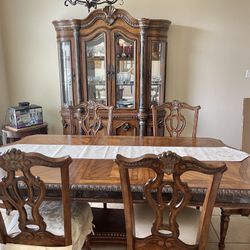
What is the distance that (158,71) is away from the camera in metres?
3.26

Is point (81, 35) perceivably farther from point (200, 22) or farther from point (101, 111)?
point (200, 22)

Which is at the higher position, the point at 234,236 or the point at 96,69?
the point at 96,69

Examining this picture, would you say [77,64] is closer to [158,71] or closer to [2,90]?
[158,71]

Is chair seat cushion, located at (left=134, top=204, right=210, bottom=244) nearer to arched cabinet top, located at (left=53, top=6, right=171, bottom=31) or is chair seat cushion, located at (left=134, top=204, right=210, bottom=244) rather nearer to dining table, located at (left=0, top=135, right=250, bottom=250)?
dining table, located at (left=0, top=135, right=250, bottom=250)

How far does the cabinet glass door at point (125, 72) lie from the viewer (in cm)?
311

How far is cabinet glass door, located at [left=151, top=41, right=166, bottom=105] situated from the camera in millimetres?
3162

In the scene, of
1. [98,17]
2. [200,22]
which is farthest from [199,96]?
[98,17]

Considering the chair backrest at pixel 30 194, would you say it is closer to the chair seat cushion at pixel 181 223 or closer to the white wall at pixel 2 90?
the chair seat cushion at pixel 181 223

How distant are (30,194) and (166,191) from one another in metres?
0.64

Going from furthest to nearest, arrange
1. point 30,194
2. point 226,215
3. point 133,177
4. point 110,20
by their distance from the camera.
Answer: point 110,20
point 226,215
point 133,177
point 30,194

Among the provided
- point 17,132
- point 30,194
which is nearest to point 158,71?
point 17,132

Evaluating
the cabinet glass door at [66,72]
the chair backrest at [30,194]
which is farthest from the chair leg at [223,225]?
the cabinet glass door at [66,72]

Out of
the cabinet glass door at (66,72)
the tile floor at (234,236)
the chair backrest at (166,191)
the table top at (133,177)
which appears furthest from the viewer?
the cabinet glass door at (66,72)

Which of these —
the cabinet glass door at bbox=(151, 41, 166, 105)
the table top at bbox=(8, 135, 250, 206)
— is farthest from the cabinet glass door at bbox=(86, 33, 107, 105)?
the table top at bbox=(8, 135, 250, 206)
